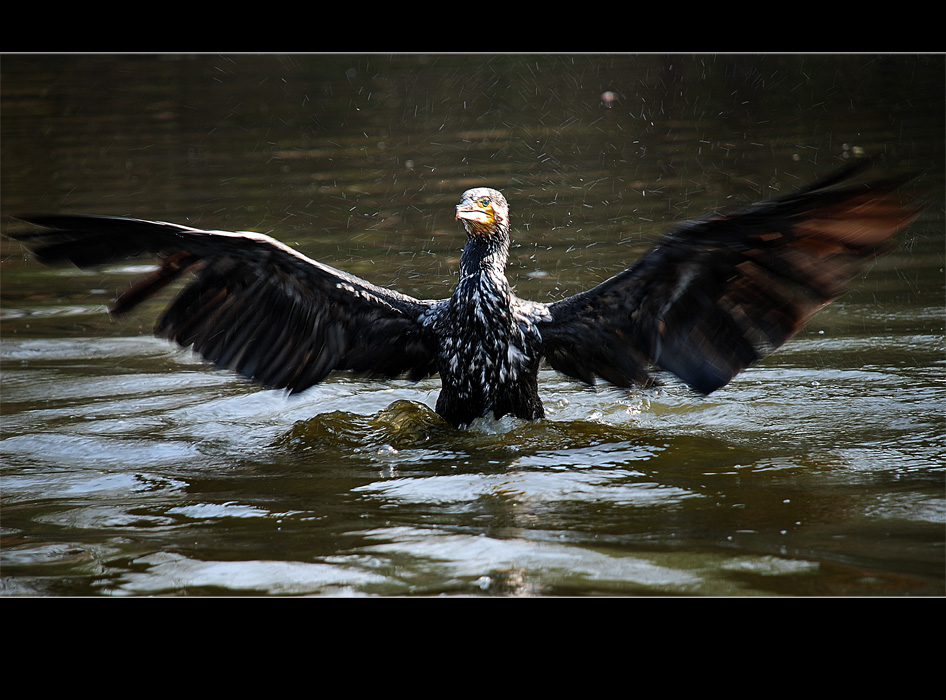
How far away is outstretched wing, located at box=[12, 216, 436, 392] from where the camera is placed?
5.05m

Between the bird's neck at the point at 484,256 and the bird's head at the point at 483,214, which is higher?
the bird's head at the point at 483,214

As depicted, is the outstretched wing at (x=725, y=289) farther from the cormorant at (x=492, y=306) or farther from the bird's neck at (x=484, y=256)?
the bird's neck at (x=484, y=256)

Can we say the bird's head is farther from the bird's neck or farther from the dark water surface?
the dark water surface

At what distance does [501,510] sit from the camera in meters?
4.69

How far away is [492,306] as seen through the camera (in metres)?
5.65

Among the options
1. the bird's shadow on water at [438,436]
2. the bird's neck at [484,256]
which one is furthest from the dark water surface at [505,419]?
the bird's neck at [484,256]

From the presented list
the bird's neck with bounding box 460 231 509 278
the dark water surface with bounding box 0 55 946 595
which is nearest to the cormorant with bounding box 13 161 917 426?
the bird's neck with bounding box 460 231 509 278

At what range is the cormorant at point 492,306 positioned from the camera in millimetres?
4727

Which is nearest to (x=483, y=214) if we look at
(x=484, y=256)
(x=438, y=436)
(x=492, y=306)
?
(x=484, y=256)

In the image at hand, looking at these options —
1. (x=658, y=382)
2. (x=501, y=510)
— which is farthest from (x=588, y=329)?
(x=501, y=510)

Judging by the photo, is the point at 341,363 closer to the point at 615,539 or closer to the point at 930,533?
the point at 615,539

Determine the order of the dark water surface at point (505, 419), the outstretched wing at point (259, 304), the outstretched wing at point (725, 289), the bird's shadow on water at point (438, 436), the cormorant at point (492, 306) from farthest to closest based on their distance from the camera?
the bird's shadow on water at point (438, 436) < the outstretched wing at point (259, 304) < the cormorant at point (492, 306) < the outstretched wing at point (725, 289) < the dark water surface at point (505, 419)

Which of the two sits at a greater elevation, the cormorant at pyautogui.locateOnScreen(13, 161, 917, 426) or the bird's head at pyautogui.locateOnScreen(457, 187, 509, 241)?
the bird's head at pyautogui.locateOnScreen(457, 187, 509, 241)

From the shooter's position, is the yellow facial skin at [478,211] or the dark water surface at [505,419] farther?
the yellow facial skin at [478,211]
